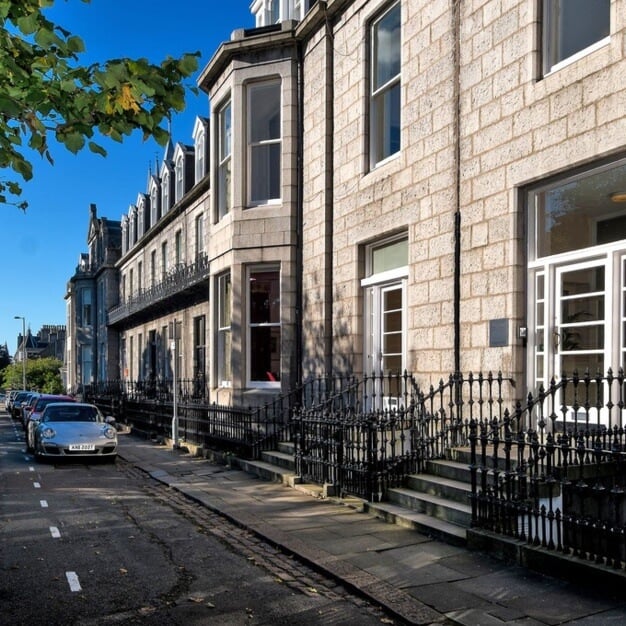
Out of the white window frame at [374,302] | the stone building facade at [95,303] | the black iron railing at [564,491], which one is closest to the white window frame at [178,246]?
the stone building facade at [95,303]

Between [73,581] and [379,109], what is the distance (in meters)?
9.38

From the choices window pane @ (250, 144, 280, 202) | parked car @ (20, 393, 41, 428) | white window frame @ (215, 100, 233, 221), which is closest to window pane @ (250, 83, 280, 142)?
window pane @ (250, 144, 280, 202)

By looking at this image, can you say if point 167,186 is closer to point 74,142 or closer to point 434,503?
point 434,503

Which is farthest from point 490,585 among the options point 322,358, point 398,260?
point 322,358

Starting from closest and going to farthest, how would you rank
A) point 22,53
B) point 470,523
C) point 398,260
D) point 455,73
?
point 22,53, point 470,523, point 455,73, point 398,260

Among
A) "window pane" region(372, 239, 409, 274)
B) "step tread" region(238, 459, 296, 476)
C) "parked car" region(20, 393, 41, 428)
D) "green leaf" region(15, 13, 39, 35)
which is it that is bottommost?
"parked car" region(20, 393, 41, 428)

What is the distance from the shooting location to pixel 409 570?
633cm

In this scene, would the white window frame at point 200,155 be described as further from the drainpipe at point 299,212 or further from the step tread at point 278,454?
the step tread at point 278,454

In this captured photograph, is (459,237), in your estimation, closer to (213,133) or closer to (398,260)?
(398,260)

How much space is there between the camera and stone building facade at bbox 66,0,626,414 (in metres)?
8.40

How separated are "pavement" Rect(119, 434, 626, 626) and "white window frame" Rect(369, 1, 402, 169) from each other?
6056mm

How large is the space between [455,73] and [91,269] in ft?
148

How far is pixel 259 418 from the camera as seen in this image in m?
13.7

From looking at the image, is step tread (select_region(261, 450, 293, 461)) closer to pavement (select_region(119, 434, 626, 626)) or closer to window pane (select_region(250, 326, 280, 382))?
pavement (select_region(119, 434, 626, 626))
